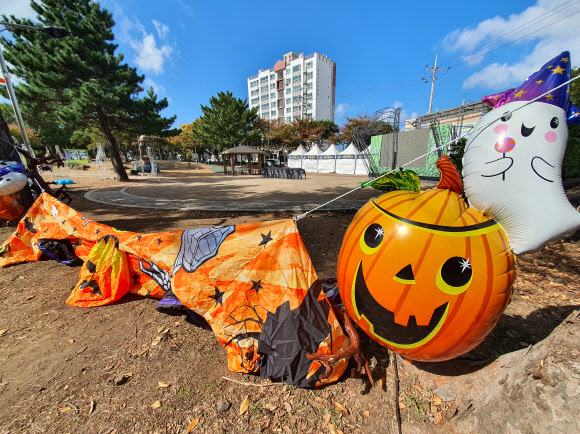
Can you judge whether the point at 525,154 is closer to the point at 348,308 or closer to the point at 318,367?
the point at 348,308

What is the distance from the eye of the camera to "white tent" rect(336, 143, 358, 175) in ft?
87.8

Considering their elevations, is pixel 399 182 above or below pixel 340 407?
above

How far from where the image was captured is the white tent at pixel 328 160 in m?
28.8

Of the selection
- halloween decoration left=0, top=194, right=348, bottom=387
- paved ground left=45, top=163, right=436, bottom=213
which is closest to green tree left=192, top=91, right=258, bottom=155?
paved ground left=45, top=163, right=436, bottom=213

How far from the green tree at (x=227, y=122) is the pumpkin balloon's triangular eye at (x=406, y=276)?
36.2 meters

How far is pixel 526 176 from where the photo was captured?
1.38 metres


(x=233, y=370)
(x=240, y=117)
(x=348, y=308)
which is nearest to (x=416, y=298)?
(x=348, y=308)

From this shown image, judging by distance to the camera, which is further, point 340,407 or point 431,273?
point 340,407

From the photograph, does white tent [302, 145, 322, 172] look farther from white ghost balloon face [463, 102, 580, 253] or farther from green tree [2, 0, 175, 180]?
white ghost balloon face [463, 102, 580, 253]

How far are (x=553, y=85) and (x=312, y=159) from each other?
99.7 feet

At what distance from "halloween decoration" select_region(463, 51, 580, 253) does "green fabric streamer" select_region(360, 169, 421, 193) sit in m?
Answer: 0.42

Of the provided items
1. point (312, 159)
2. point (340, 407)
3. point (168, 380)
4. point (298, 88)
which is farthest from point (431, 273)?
point (298, 88)

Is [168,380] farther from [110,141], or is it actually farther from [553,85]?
[110,141]

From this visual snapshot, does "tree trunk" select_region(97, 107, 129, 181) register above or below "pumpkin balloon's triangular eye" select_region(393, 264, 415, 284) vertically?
above
